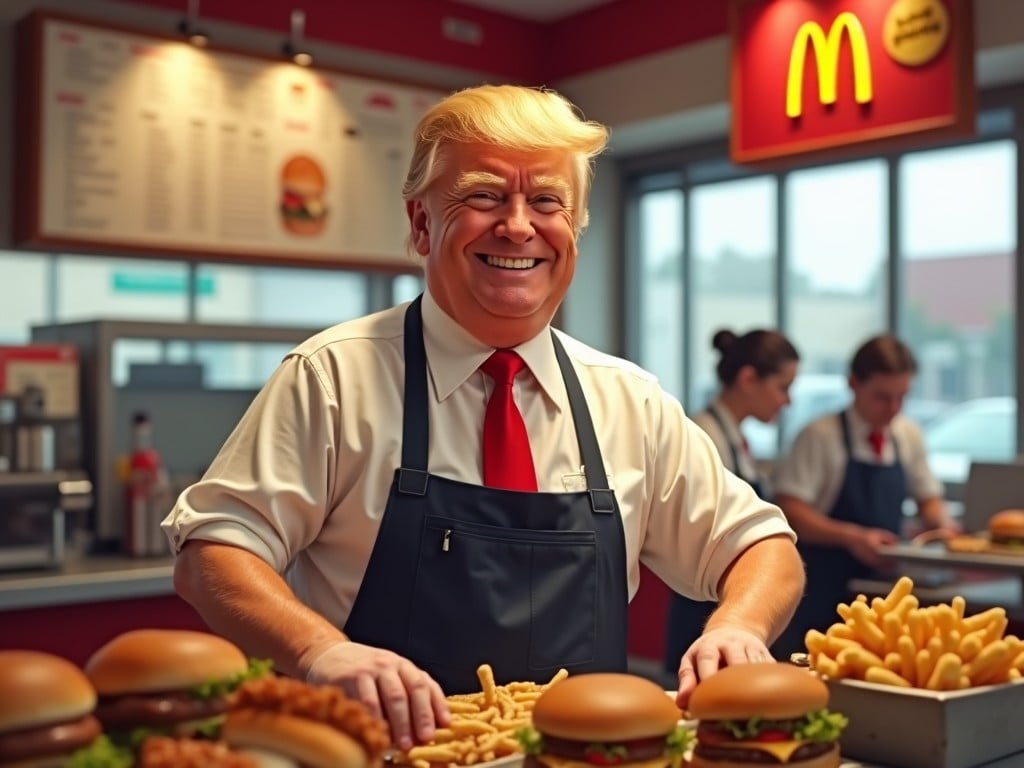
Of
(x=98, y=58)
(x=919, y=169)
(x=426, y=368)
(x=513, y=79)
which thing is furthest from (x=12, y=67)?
(x=919, y=169)

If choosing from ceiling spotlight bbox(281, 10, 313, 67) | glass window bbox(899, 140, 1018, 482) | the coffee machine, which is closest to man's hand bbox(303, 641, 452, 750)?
the coffee machine

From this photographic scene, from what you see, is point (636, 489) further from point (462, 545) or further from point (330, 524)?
point (330, 524)

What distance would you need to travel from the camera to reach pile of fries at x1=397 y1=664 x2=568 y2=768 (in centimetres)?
125

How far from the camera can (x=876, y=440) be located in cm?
448

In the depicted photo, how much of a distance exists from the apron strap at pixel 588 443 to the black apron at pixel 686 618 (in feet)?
6.17

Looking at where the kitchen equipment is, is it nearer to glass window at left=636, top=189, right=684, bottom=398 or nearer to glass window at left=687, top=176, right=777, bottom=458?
glass window at left=687, top=176, right=777, bottom=458

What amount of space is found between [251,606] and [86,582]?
83.9 inches

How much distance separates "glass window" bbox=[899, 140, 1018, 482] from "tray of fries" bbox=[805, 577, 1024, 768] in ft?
12.6

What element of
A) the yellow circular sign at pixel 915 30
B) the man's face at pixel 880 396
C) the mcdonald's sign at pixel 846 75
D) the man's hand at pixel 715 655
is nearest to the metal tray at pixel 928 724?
the man's hand at pixel 715 655

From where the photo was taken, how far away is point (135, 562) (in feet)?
12.5

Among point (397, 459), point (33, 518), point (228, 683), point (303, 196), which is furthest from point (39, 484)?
point (228, 683)

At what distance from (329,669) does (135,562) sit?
2638 millimetres

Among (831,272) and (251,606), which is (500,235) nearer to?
(251,606)

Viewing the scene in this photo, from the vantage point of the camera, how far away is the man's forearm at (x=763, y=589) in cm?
173
